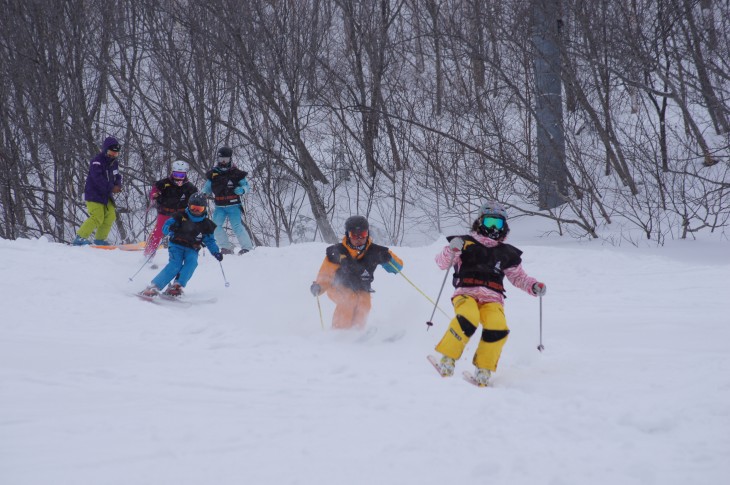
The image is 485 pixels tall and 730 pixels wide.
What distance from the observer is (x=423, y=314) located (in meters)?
6.18

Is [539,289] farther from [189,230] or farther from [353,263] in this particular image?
[189,230]

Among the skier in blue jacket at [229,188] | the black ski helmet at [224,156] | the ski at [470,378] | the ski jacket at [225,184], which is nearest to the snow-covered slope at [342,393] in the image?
the ski at [470,378]

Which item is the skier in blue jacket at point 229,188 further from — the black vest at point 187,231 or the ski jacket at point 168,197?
the black vest at point 187,231

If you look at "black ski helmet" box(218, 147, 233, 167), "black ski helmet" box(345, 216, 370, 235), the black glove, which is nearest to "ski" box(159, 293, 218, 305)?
"black ski helmet" box(345, 216, 370, 235)

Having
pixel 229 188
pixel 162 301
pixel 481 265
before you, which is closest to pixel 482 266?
pixel 481 265

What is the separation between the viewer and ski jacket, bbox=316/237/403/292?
236 inches

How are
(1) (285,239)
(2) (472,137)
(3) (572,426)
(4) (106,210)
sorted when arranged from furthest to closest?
1. (1) (285,239)
2. (2) (472,137)
3. (4) (106,210)
4. (3) (572,426)

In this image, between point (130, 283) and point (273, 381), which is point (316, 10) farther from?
point (273, 381)

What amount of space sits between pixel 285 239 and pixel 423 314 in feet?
36.8

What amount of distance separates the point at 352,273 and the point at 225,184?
175 inches

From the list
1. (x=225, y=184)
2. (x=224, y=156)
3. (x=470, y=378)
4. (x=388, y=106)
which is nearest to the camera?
(x=470, y=378)

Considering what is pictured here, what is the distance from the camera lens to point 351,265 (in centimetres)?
601

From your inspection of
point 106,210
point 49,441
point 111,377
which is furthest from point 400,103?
point 49,441

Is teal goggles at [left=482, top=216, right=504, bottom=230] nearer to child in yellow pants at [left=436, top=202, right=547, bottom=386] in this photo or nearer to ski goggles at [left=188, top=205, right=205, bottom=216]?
child in yellow pants at [left=436, top=202, right=547, bottom=386]
